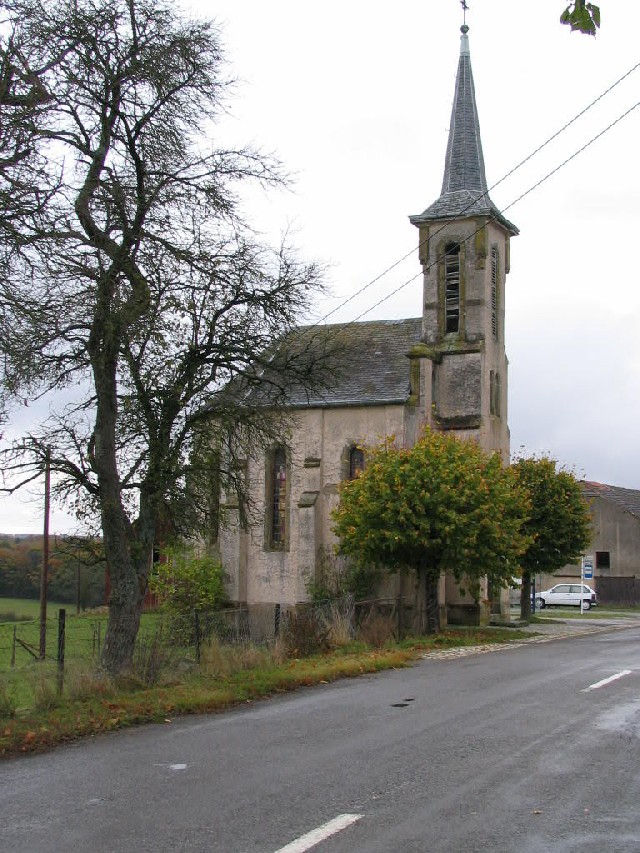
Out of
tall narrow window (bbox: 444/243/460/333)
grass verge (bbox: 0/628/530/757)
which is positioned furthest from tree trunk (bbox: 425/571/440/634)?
tall narrow window (bbox: 444/243/460/333)

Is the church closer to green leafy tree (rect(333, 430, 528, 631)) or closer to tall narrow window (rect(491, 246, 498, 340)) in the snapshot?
tall narrow window (rect(491, 246, 498, 340))

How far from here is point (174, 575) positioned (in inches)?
1359

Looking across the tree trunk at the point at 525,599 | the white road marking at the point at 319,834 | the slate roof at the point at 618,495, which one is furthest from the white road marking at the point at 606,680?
the slate roof at the point at 618,495

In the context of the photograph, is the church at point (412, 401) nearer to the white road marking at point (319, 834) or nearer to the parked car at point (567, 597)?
the parked car at point (567, 597)

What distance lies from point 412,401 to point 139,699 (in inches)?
864

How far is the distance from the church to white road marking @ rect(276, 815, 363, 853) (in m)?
26.2

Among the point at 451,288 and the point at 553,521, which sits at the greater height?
the point at 451,288

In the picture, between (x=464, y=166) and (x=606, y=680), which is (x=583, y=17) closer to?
(x=606, y=680)

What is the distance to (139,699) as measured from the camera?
1251cm

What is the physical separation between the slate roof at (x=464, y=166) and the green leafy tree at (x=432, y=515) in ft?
36.2

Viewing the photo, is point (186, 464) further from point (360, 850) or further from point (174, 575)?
point (174, 575)

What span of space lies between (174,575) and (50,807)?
27287 mm

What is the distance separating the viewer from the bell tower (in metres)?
35.0

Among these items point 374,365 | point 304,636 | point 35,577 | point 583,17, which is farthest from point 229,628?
point 583,17
